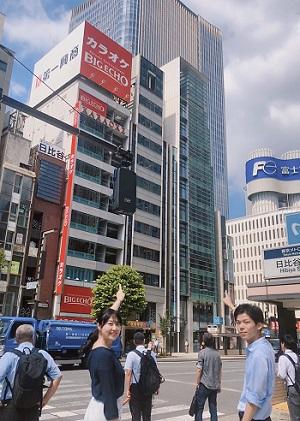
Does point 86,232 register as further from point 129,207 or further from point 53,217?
point 129,207

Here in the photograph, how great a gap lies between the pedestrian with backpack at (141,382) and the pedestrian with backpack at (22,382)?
80.3 inches

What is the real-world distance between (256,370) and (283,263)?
10583 millimetres

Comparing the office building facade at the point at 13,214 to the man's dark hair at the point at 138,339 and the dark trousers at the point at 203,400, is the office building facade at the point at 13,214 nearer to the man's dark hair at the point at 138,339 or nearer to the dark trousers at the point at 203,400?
the dark trousers at the point at 203,400

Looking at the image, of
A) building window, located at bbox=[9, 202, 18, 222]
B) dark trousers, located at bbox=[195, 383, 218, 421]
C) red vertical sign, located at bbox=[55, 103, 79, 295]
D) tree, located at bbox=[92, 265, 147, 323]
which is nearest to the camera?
dark trousers, located at bbox=[195, 383, 218, 421]

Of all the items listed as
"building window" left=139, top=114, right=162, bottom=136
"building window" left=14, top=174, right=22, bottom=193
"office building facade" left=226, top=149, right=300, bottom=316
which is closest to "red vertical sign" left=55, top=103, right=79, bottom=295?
"building window" left=14, top=174, right=22, bottom=193

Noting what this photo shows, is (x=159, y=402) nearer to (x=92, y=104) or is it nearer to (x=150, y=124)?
(x=92, y=104)

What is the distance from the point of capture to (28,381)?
4.16 meters

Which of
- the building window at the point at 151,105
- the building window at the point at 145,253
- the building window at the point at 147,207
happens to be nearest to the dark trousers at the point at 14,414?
the building window at the point at 145,253

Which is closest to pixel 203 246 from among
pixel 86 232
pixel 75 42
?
pixel 86 232

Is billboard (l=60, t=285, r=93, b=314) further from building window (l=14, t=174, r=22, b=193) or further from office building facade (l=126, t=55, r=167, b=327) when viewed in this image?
building window (l=14, t=174, r=22, b=193)

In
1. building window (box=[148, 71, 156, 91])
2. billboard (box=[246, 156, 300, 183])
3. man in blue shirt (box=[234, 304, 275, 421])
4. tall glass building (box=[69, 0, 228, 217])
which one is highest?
tall glass building (box=[69, 0, 228, 217])

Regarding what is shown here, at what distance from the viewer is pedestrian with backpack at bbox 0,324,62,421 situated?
4160 mm

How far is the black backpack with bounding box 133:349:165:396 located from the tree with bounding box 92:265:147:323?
29778 mm

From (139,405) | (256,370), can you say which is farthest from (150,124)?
(256,370)
